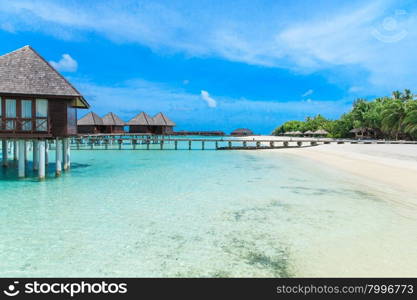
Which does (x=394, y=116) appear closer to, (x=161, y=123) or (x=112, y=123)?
(x=161, y=123)

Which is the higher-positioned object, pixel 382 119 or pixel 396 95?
pixel 396 95

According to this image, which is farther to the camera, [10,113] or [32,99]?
[32,99]

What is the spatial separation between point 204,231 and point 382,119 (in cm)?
4527

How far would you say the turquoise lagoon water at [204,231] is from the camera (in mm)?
5016

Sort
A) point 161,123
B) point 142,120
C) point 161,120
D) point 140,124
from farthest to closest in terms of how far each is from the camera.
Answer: point 161,120
point 161,123
point 142,120
point 140,124

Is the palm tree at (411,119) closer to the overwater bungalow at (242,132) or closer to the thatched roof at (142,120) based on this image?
the thatched roof at (142,120)

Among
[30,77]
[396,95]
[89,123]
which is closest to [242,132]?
[396,95]

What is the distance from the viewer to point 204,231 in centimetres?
698

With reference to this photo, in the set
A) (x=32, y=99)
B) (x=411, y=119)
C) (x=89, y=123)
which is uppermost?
(x=411, y=119)

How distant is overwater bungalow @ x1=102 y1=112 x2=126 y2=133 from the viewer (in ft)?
153

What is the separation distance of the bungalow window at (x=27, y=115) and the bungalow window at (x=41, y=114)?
11.9 inches

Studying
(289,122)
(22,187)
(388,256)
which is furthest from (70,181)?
(289,122)

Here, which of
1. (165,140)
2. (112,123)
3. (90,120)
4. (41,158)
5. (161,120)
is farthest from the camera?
(112,123)

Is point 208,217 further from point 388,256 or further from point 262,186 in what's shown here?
point 262,186
